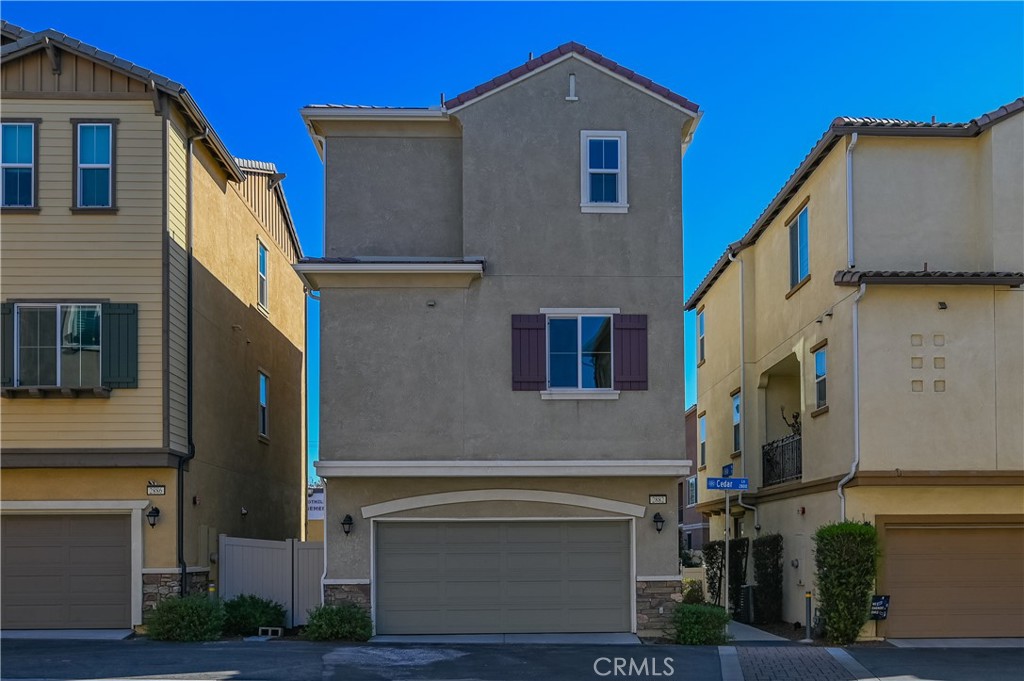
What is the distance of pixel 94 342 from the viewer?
18.2 metres

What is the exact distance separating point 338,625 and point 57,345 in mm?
6591

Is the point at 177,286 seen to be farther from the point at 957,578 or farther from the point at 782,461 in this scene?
the point at 957,578

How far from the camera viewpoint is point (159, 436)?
710 inches

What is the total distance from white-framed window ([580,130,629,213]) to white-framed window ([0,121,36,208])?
30.8 ft

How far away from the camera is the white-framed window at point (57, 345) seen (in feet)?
59.1

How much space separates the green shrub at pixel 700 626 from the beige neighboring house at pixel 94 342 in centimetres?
830

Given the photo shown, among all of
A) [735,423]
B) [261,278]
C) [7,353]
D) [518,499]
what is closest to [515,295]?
[518,499]

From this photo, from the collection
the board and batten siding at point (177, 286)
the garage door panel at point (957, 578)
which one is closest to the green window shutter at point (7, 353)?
the board and batten siding at point (177, 286)

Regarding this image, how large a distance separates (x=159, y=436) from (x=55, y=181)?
4.71 metres

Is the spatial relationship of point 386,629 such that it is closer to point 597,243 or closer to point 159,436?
point 159,436

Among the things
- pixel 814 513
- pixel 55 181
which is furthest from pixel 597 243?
pixel 55 181

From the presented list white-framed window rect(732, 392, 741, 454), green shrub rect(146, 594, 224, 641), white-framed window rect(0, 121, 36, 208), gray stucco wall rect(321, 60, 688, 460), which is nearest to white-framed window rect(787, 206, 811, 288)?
gray stucco wall rect(321, 60, 688, 460)

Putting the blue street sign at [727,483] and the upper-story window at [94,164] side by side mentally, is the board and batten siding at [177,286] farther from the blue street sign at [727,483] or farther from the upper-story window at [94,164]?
the blue street sign at [727,483]

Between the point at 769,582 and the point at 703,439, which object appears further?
the point at 703,439
